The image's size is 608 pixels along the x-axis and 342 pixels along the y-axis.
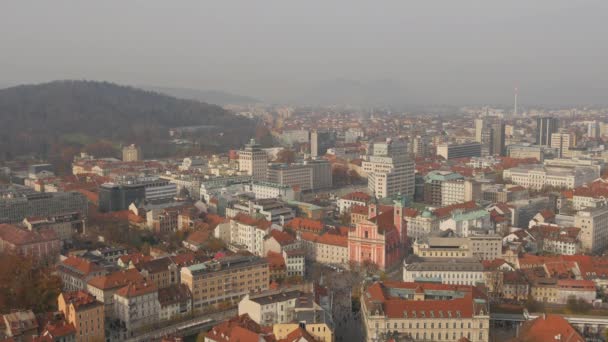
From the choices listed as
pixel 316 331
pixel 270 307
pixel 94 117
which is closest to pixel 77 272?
pixel 270 307

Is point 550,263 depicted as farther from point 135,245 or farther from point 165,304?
point 135,245

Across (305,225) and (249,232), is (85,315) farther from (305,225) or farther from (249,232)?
(305,225)

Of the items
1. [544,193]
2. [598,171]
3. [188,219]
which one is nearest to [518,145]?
[598,171]

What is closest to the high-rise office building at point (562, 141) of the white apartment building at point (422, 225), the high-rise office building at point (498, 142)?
the high-rise office building at point (498, 142)

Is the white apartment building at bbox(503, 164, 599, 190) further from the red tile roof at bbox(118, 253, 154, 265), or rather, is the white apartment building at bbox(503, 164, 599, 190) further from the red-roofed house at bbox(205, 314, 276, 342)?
the red-roofed house at bbox(205, 314, 276, 342)

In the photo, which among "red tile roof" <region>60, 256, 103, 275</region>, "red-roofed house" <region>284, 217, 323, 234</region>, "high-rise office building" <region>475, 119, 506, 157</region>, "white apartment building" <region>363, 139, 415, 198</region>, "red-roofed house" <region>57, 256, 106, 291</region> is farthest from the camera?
→ "high-rise office building" <region>475, 119, 506, 157</region>

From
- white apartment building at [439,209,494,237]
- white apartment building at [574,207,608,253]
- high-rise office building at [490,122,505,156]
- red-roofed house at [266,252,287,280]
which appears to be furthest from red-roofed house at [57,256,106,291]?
high-rise office building at [490,122,505,156]

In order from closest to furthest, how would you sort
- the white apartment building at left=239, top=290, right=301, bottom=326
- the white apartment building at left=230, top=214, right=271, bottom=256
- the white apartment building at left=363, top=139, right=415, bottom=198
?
the white apartment building at left=239, top=290, right=301, bottom=326 → the white apartment building at left=230, top=214, right=271, bottom=256 → the white apartment building at left=363, top=139, right=415, bottom=198
